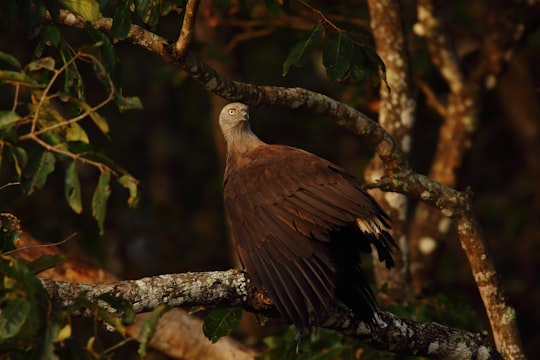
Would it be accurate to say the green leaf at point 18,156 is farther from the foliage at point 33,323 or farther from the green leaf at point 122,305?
the green leaf at point 122,305

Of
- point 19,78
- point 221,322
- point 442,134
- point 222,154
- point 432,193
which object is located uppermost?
point 19,78

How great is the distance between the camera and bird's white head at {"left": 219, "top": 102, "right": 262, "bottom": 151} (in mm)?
5664

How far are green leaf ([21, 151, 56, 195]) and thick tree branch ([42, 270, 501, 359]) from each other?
1.51ft

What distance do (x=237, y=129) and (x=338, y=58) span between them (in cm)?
139

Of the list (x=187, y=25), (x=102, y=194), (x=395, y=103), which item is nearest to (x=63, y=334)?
(x=102, y=194)

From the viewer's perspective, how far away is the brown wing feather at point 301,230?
4.16 meters

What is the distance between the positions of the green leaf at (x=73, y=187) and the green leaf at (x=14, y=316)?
1.37 feet

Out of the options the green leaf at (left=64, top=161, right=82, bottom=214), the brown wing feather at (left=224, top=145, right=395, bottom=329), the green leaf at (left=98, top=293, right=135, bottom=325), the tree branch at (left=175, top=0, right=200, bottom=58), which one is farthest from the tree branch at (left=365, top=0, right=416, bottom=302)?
the green leaf at (left=64, top=161, right=82, bottom=214)

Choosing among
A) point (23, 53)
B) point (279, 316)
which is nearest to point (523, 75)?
point (23, 53)

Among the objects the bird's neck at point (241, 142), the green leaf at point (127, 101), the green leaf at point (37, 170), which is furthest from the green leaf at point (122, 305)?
the bird's neck at point (241, 142)

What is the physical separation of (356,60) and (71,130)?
70.2 inches

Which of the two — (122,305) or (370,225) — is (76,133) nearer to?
(122,305)

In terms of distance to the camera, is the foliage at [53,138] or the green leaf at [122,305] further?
the green leaf at [122,305]

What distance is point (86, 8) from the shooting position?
12.2 feet
